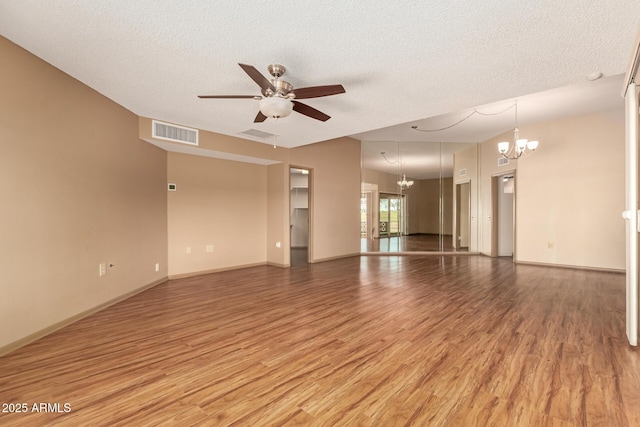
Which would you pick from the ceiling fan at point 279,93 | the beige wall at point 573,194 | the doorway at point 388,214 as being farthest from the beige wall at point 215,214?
the beige wall at point 573,194

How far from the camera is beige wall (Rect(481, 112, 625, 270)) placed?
5.38m

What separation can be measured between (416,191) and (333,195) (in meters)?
6.44

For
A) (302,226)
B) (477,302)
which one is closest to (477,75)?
(477,302)

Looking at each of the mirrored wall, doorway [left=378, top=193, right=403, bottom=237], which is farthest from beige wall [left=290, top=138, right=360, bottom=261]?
doorway [left=378, top=193, right=403, bottom=237]

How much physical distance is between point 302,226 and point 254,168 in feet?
12.0

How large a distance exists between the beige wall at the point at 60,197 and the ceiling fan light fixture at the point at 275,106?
2.09m

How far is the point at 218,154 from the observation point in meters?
5.20

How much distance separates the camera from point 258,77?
236 centimetres

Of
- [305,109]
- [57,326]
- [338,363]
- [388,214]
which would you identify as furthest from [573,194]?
[57,326]

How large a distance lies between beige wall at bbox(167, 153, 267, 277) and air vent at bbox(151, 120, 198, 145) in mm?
701

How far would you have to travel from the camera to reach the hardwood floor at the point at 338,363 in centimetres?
162

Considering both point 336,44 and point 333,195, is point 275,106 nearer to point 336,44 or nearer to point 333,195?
point 336,44

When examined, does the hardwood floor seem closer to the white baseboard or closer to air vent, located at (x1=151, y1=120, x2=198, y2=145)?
the white baseboard

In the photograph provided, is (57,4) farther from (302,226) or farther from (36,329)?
(302,226)
